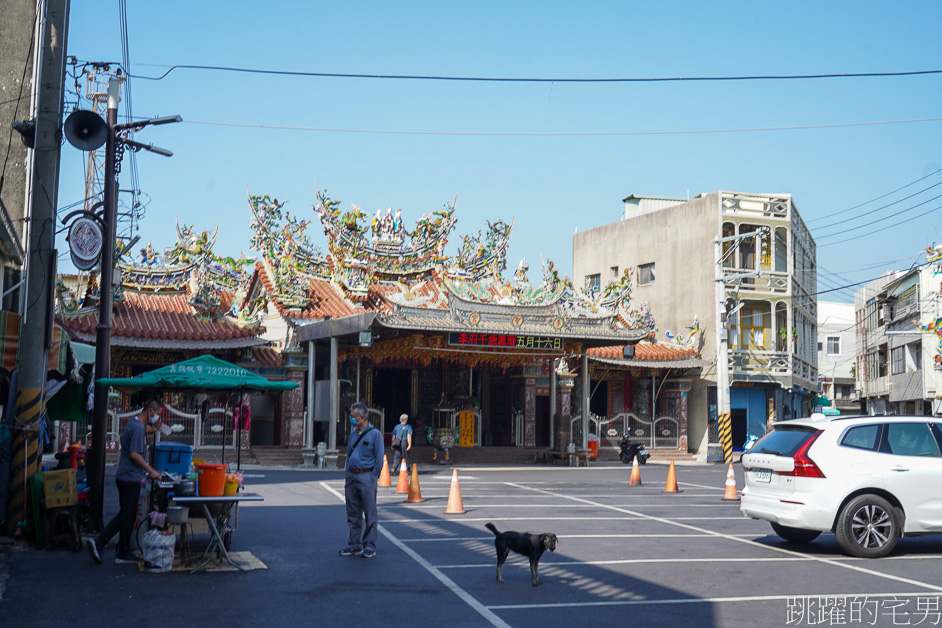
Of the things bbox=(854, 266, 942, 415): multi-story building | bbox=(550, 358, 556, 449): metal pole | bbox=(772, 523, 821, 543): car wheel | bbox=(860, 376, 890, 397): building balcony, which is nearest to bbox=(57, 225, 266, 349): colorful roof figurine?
bbox=(550, 358, 556, 449): metal pole

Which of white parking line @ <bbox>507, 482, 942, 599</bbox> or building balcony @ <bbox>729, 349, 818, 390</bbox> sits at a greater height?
building balcony @ <bbox>729, 349, 818, 390</bbox>

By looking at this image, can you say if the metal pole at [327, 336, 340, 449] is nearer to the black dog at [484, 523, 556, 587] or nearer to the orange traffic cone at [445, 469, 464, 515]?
the orange traffic cone at [445, 469, 464, 515]

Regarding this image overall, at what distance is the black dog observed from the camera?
8.36m

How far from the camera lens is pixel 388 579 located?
28.7 ft

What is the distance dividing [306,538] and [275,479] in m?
9.95

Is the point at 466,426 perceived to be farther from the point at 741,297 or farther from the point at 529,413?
the point at 741,297

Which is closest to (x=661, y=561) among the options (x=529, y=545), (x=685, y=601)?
(x=685, y=601)

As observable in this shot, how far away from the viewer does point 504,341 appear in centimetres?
Result: 2617

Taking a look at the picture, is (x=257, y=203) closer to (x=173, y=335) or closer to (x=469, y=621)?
(x=173, y=335)

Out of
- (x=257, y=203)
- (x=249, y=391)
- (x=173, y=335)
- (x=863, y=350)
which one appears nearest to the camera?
(x=249, y=391)

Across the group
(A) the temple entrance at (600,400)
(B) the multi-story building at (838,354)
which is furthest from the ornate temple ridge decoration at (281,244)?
(B) the multi-story building at (838,354)

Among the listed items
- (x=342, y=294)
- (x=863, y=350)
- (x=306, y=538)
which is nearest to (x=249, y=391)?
(x=306, y=538)

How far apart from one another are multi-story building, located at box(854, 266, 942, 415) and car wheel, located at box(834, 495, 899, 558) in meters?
29.1

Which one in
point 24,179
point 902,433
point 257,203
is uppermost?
point 257,203
